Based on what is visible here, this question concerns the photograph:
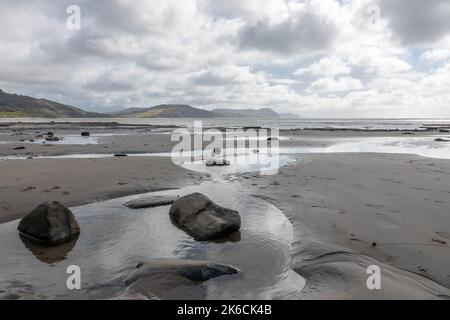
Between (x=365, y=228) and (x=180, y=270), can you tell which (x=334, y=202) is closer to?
(x=365, y=228)

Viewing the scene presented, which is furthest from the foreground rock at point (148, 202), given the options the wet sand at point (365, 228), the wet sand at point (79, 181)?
the wet sand at point (365, 228)

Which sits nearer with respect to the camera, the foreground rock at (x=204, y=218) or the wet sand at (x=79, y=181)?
the foreground rock at (x=204, y=218)

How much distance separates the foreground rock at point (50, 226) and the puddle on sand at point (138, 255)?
9.6 inches

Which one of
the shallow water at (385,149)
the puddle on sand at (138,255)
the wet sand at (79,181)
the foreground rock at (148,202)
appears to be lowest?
the puddle on sand at (138,255)

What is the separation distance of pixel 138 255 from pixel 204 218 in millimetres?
1935

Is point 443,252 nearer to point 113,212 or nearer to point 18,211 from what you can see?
point 113,212

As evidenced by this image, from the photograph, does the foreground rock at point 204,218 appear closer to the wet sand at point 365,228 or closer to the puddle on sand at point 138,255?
the puddle on sand at point 138,255

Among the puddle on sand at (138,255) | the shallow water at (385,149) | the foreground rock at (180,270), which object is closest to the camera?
the puddle on sand at (138,255)

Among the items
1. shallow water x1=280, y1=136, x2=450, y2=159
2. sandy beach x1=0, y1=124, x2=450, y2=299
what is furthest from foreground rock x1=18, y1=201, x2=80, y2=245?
shallow water x1=280, y1=136, x2=450, y2=159

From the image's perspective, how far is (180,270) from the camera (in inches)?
227

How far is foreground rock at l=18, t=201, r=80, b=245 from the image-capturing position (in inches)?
Result: 294

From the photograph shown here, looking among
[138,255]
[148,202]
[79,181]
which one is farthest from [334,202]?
[79,181]

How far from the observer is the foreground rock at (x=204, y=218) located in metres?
7.94
